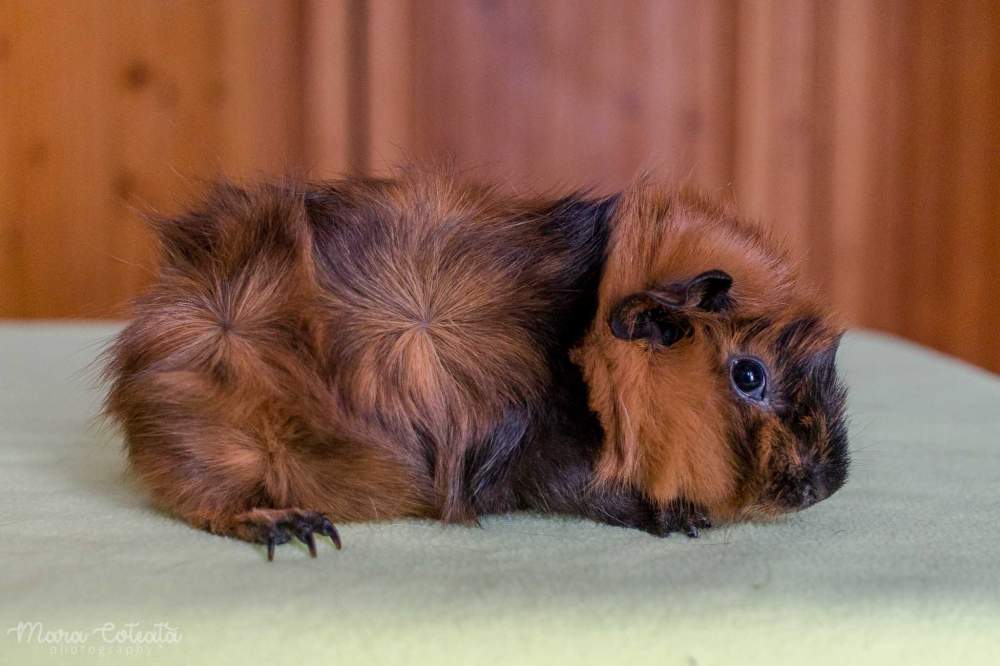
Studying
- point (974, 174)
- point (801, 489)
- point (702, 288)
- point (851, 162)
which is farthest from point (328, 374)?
point (974, 174)

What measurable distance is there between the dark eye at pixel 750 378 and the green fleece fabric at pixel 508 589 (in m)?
0.21

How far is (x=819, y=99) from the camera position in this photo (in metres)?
4.59

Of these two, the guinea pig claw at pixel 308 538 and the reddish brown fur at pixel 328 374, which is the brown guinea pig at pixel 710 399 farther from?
the guinea pig claw at pixel 308 538

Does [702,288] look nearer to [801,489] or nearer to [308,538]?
[801,489]

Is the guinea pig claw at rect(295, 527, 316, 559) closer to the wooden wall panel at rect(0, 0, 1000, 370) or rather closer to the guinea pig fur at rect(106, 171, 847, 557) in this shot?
the guinea pig fur at rect(106, 171, 847, 557)

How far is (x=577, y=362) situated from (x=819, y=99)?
12.4 ft

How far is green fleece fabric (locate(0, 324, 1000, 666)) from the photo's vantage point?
96cm

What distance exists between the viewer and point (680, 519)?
1348mm

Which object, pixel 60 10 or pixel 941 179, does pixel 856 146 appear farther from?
pixel 60 10

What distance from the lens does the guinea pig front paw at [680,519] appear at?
133 cm

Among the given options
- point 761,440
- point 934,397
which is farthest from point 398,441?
point 934,397

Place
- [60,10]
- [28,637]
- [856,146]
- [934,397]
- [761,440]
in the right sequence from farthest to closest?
[856,146] < [60,10] < [934,397] < [761,440] < [28,637]

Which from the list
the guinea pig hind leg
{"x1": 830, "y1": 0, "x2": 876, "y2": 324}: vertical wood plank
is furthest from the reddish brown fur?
{"x1": 830, "y1": 0, "x2": 876, "y2": 324}: vertical wood plank

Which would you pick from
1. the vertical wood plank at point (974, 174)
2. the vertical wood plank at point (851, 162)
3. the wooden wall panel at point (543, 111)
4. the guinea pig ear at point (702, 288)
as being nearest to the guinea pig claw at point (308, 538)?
the guinea pig ear at point (702, 288)
